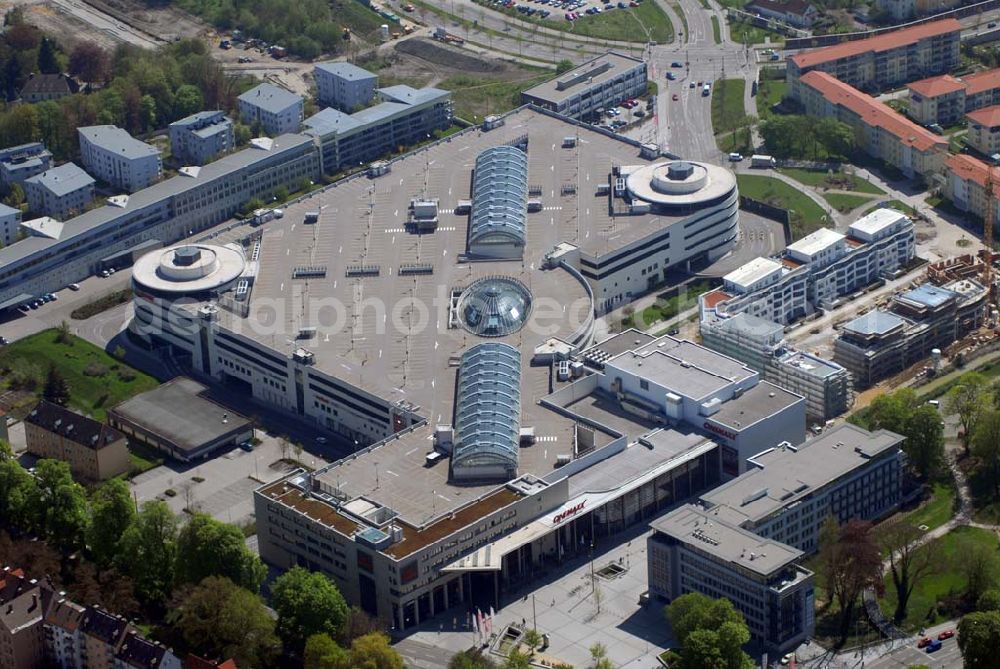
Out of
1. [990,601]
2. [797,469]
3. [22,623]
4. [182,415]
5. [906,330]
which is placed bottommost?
[182,415]

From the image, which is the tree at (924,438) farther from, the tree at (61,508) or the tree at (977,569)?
the tree at (61,508)

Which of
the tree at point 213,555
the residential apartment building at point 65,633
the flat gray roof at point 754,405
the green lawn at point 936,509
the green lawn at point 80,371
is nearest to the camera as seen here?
the residential apartment building at point 65,633

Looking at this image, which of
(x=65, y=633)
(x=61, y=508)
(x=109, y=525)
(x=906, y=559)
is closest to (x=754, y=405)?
(x=906, y=559)

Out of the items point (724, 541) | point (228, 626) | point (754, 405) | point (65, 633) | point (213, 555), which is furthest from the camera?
point (754, 405)

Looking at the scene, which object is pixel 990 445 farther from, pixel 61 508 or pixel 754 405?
pixel 61 508

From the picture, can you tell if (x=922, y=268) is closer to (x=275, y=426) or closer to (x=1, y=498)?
(x=275, y=426)

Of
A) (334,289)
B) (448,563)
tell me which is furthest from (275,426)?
(448,563)

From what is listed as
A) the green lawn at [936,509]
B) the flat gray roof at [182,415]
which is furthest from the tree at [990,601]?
the flat gray roof at [182,415]

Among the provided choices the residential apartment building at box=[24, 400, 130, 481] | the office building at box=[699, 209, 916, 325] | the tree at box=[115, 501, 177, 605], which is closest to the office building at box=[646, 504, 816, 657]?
the tree at box=[115, 501, 177, 605]
